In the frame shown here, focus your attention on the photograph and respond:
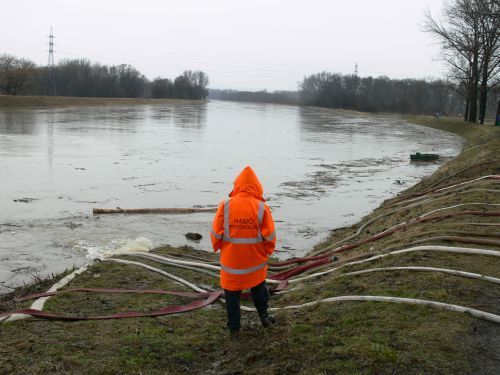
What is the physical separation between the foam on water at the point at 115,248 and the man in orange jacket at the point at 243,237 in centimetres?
428

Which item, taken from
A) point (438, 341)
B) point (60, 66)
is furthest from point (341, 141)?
point (60, 66)

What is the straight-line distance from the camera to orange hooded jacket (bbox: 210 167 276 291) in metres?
5.05

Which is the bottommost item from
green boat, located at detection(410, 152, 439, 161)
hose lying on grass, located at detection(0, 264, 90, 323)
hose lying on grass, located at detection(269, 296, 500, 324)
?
hose lying on grass, located at detection(0, 264, 90, 323)

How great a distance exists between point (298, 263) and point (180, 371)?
4648 mm

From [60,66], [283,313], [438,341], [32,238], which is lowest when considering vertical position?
[32,238]

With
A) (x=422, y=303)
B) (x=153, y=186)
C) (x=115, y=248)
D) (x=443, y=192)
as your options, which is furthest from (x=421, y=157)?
(x=422, y=303)

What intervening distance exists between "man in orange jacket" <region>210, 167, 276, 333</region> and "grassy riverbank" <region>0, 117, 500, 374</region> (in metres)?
0.54

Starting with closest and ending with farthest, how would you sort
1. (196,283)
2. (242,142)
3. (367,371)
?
(367,371) < (196,283) < (242,142)

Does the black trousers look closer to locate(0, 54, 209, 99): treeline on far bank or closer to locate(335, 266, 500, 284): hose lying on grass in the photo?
locate(335, 266, 500, 284): hose lying on grass

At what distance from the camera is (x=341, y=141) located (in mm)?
39688

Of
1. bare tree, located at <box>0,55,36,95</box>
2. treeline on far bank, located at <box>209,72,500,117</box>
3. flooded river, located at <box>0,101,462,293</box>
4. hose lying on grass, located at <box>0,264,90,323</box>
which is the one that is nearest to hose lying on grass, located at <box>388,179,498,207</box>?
flooded river, located at <box>0,101,462,293</box>

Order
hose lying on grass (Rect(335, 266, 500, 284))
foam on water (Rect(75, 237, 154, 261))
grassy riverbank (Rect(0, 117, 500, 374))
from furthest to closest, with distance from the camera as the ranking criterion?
1. foam on water (Rect(75, 237, 154, 261))
2. hose lying on grass (Rect(335, 266, 500, 284))
3. grassy riverbank (Rect(0, 117, 500, 374))

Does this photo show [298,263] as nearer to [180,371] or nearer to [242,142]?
[180,371]

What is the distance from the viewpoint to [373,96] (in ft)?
399
